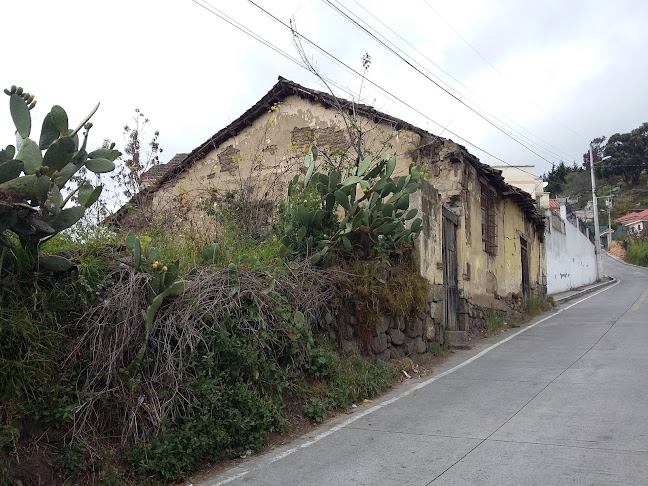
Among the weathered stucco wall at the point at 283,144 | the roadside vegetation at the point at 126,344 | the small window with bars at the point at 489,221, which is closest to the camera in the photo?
the roadside vegetation at the point at 126,344

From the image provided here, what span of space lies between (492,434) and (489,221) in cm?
1130

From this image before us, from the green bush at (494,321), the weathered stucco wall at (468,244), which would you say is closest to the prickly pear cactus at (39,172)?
the weathered stucco wall at (468,244)

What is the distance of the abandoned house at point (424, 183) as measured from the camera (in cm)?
1208

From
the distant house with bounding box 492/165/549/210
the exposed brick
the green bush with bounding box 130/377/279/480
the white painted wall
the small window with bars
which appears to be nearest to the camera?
the green bush with bounding box 130/377/279/480

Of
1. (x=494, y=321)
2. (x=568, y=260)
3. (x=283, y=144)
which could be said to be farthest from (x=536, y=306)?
(x=568, y=260)

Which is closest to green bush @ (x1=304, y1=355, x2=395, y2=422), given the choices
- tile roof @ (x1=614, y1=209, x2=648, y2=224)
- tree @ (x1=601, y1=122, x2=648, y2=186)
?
tree @ (x1=601, y1=122, x2=648, y2=186)

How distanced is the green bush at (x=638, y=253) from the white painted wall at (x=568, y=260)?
63.2 feet

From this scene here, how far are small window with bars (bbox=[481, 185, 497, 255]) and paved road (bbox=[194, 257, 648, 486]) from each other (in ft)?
21.0

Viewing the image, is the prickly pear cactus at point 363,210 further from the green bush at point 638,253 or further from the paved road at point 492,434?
the green bush at point 638,253

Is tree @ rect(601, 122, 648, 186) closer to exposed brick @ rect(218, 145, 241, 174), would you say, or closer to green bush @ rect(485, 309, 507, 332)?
green bush @ rect(485, 309, 507, 332)

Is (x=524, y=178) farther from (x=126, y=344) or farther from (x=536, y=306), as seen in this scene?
(x=126, y=344)

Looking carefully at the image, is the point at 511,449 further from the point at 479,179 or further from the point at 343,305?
the point at 479,179

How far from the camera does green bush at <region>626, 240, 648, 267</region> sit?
59.6m

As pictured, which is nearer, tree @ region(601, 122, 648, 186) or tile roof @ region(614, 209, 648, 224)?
tree @ region(601, 122, 648, 186)
